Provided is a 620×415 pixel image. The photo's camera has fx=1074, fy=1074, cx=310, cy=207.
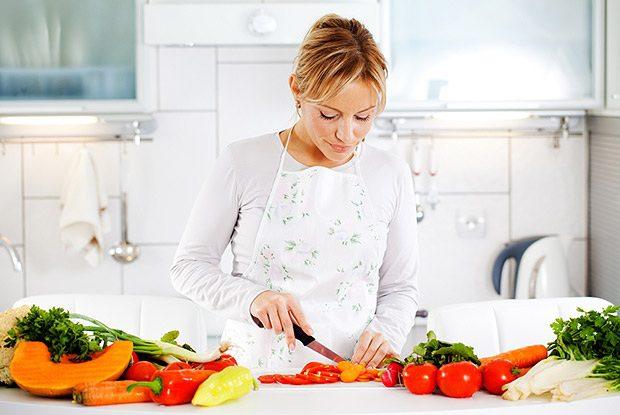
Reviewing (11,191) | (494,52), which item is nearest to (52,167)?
(11,191)

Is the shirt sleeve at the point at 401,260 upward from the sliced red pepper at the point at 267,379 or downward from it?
upward

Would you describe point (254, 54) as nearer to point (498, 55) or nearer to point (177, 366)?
point (498, 55)

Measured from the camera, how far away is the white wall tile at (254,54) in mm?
3465

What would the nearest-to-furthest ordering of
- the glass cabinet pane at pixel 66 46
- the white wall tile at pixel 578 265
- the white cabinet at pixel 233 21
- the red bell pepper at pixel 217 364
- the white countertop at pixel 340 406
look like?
the white countertop at pixel 340 406 → the red bell pepper at pixel 217 364 → the white cabinet at pixel 233 21 → the glass cabinet pane at pixel 66 46 → the white wall tile at pixel 578 265

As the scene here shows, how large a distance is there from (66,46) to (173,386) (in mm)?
1823

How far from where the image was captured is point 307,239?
2250 mm

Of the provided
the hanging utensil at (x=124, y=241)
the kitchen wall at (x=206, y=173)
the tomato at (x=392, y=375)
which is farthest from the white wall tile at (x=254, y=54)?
the tomato at (x=392, y=375)

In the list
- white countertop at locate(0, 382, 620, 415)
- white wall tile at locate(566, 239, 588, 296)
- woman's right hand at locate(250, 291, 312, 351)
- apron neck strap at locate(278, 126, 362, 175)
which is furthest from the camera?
white wall tile at locate(566, 239, 588, 296)

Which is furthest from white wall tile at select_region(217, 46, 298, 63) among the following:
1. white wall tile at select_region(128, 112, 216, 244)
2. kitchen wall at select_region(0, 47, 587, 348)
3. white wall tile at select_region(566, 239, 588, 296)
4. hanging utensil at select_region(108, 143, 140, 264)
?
white wall tile at select_region(566, 239, 588, 296)

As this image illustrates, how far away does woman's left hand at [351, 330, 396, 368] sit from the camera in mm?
2070

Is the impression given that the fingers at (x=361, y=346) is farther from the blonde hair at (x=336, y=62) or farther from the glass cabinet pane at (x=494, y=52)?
the glass cabinet pane at (x=494, y=52)

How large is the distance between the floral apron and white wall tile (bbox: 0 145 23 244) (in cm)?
148

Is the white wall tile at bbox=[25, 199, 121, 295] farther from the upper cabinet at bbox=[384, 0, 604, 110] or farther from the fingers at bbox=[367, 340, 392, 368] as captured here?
the fingers at bbox=[367, 340, 392, 368]

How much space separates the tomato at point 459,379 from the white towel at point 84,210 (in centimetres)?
193
